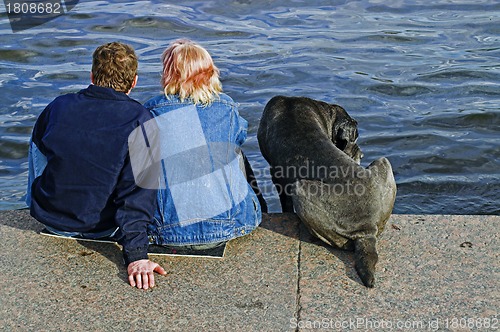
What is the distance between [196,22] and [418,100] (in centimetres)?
550

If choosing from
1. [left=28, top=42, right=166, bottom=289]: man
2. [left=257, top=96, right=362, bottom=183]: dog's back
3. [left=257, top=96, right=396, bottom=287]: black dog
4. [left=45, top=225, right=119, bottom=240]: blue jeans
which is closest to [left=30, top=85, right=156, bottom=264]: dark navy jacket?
[left=28, top=42, right=166, bottom=289]: man

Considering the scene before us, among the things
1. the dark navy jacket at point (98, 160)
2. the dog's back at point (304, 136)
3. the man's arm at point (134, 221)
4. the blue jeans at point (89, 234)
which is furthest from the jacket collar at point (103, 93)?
the dog's back at point (304, 136)

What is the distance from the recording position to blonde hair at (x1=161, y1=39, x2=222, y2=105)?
5059 millimetres

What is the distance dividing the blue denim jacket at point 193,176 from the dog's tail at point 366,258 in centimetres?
83

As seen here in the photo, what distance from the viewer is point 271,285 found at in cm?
473

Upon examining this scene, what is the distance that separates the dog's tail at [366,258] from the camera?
475 cm

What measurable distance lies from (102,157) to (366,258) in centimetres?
178

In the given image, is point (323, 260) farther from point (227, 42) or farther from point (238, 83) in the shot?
point (227, 42)

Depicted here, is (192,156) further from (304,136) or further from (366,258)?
(366,258)

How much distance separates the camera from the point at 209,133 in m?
5.17

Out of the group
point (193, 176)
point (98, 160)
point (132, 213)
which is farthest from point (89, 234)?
point (193, 176)

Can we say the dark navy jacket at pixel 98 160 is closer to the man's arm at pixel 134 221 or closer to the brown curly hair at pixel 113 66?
the man's arm at pixel 134 221

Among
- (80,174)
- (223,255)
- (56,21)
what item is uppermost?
(80,174)

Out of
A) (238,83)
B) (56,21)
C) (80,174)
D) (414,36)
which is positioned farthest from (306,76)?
(80,174)
